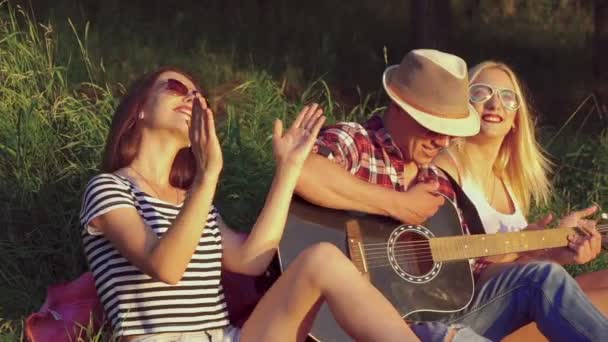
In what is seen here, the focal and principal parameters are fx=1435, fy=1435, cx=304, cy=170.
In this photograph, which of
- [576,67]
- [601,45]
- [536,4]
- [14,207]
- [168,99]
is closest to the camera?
[168,99]

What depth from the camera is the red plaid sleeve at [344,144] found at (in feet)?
15.8

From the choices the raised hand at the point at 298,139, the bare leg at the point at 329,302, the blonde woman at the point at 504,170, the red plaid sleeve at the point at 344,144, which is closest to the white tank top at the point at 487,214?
the blonde woman at the point at 504,170

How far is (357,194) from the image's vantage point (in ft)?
15.7

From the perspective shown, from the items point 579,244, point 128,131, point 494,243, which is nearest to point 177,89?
point 128,131

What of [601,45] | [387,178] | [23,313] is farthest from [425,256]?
[601,45]

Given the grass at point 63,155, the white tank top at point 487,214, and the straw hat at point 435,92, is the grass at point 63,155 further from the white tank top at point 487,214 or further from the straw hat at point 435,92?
the straw hat at point 435,92

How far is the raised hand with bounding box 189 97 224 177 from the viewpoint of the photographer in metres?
4.07

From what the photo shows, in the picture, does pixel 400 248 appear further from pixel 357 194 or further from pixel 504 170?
pixel 504 170

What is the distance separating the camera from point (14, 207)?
576cm

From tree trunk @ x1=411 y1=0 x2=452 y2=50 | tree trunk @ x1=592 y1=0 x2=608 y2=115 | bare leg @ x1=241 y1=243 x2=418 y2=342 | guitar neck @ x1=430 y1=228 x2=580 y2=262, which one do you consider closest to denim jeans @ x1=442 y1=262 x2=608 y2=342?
guitar neck @ x1=430 y1=228 x2=580 y2=262

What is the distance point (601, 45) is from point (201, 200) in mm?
6193

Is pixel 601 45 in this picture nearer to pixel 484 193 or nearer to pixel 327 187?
pixel 484 193

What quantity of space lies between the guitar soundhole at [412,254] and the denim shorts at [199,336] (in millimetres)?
742

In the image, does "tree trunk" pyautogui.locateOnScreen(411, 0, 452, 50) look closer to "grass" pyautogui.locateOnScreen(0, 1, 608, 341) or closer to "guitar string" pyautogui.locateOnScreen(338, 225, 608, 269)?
"grass" pyautogui.locateOnScreen(0, 1, 608, 341)
